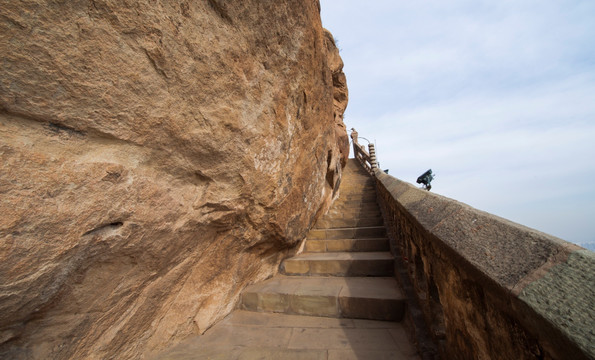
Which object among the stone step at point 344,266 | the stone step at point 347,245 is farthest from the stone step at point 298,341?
the stone step at point 347,245

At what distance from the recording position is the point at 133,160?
158 centimetres

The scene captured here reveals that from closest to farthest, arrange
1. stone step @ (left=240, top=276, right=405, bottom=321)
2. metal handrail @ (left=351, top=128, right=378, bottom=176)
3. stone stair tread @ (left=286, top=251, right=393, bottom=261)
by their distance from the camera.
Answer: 1. stone step @ (left=240, top=276, right=405, bottom=321)
2. stone stair tread @ (left=286, top=251, right=393, bottom=261)
3. metal handrail @ (left=351, top=128, right=378, bottom=176)

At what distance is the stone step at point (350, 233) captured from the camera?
4273 mm

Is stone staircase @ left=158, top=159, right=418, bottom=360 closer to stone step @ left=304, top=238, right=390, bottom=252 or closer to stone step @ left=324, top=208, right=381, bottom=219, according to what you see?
stone step @ left=304, top=238, right=390, bottom=252

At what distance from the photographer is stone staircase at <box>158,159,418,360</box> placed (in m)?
2.05

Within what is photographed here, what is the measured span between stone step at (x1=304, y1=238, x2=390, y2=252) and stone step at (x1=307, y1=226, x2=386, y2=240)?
29 cm

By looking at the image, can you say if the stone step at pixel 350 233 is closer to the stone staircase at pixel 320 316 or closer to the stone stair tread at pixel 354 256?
the stone staircase at pixel 320 316

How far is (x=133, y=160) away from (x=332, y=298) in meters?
2.32

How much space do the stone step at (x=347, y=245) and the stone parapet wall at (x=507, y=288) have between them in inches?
82.6

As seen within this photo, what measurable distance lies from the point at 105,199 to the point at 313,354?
1.94 m

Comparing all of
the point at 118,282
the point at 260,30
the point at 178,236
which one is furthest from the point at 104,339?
the point at 260,30

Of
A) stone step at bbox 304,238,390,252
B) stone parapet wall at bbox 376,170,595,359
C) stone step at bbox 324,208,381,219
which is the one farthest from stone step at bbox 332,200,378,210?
stone parapet wall at bbox 376,170,595,359

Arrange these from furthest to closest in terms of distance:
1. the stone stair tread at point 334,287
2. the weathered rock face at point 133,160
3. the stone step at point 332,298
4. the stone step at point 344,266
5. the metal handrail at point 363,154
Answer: the metal handrail at point 363,154
the stone step at point 344,266
the stone stair tread at point 334,287
the stone step at point 332,298
the weathered rock face at point 133,160

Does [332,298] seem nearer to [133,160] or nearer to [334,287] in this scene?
[334,287]
